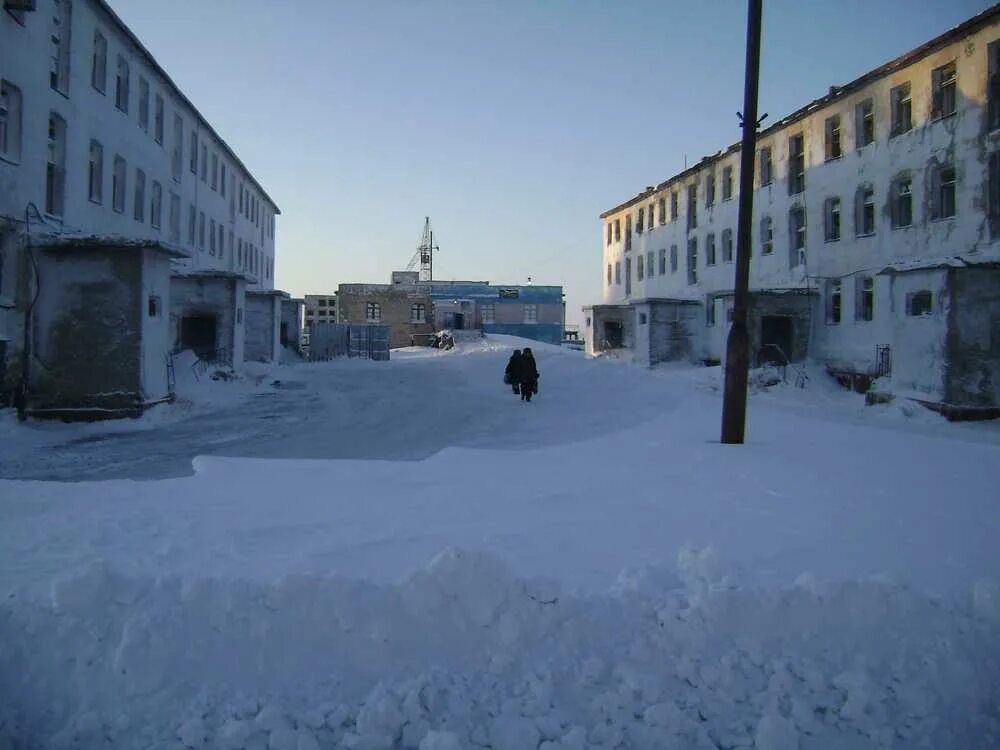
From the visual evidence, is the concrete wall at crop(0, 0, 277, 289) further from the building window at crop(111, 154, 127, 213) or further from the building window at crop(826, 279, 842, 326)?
the building window at crop(826, 279, 842, 326)

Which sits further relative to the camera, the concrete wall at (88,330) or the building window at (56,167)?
the building window at (56,167)

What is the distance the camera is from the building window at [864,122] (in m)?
23.3

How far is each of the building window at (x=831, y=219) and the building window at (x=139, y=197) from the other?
23.7 metres

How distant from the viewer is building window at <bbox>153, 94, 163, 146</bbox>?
25.9 metres

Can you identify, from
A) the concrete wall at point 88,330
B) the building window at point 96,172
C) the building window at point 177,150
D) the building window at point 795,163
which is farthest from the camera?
the building window at point 177,150

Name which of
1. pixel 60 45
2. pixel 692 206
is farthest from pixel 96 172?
pixel 692 206

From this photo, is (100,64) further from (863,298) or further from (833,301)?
(863,298)

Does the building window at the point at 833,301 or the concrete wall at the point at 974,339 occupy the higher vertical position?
the building window at the point at 833,301

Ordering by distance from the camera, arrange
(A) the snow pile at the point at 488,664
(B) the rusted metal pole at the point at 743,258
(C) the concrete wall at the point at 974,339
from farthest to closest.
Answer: (C) the concrete wall at the point at 974,339
(B) the rusted metal pole at the point at 743,258
(A) the snow pile at the point at 488,664

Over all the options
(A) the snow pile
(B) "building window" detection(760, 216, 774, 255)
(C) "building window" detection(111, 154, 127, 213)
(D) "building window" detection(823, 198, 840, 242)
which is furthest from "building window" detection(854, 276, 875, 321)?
(C) "building window" detection(111, 154, 127, 213)

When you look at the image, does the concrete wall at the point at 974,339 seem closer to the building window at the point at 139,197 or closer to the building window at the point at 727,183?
the building window at the point at 727,183

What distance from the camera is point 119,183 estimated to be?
22.3m

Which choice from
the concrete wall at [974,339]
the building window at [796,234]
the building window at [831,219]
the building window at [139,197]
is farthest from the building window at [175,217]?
the concrete wall at [974,339]

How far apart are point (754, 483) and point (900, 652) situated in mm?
3676
